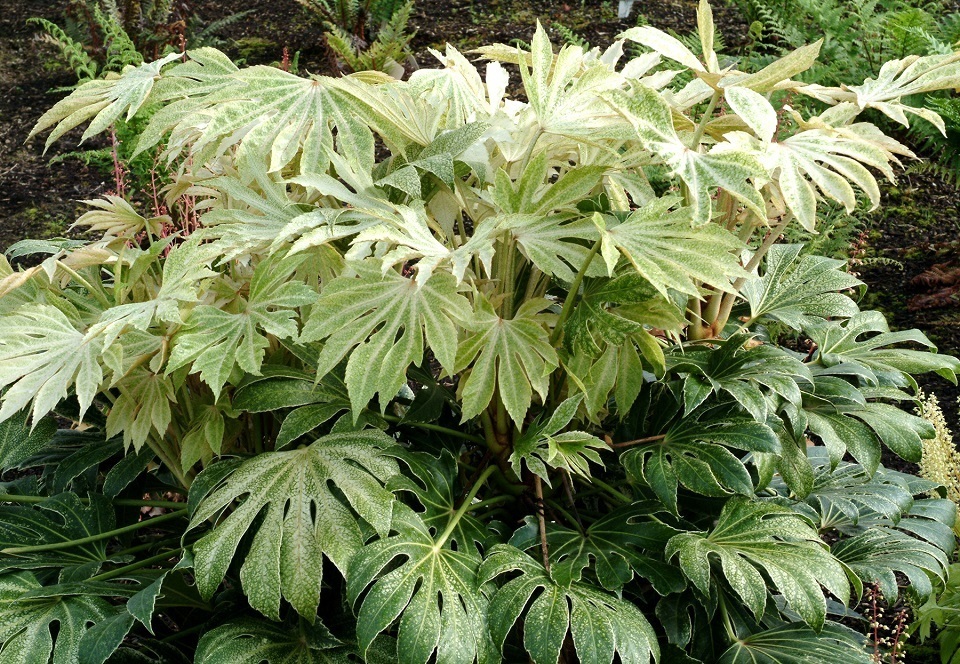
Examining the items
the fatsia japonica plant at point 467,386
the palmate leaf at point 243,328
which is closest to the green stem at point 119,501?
the fatsia japonica plant at point 467,386

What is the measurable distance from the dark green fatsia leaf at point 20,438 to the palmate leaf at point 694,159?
1.19 metres

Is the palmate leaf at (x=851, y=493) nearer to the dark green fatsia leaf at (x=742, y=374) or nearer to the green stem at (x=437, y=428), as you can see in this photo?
the dark green fatsia leaf at (x=742, y=374)

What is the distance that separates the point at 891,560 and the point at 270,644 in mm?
1086

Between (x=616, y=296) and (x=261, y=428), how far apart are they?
74cm

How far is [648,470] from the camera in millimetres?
1523

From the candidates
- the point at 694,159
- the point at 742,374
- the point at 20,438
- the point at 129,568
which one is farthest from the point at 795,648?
the point at 20,438

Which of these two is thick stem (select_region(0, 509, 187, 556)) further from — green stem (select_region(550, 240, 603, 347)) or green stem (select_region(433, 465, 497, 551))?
green stem (select_region(550, 240, 603, 347))

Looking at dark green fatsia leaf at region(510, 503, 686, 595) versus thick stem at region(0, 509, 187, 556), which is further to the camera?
thick stem at region(0, 509, 187, 556)

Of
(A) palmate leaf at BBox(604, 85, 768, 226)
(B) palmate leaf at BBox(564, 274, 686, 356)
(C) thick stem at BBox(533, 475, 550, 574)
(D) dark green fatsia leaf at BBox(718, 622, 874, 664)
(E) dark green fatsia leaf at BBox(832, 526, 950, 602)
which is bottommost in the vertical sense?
(D) dark green fatsia leaf at BBox(718, 622, 874, 664)

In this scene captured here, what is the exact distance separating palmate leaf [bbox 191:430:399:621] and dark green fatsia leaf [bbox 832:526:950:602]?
83 cm

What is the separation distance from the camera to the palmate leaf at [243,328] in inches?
54.5

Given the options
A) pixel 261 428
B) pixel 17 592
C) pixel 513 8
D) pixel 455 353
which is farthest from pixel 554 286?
pixel 513 8

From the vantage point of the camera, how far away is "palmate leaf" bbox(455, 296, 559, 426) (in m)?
1.43

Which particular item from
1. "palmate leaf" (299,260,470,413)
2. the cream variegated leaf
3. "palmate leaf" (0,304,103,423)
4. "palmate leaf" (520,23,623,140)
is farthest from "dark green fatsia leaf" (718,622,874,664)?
the cream variegated leaf
